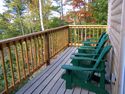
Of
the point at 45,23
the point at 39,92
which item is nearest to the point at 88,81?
the point at 39,92

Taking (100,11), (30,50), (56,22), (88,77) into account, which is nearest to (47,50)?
(30,50)

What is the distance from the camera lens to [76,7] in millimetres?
11289

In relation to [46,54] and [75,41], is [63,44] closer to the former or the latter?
[75,41]

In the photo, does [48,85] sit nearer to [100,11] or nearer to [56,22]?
[100,11]

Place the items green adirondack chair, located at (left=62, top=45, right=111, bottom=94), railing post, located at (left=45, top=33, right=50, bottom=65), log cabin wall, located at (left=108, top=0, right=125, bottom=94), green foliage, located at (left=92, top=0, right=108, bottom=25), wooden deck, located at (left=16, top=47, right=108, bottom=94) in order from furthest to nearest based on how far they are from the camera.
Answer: green foliage, located at (left=92, top=0, right=108, bottom=25), railing post, located at (left=45, top=33, right=50, bottom=65), wooden deck, located at (left=16, top=47, right=108, bottom=94), green adirondack chair, located at (left=62, top=45, right=111, bottom=94), log cabin wall, located at (left=108, top=0, right=125, bottom=94)

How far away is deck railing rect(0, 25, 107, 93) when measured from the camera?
272 cm

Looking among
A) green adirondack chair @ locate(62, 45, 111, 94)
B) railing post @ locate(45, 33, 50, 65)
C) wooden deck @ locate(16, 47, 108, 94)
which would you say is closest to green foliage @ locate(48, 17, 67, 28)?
railing post @ locate(45, 33, 50, 65)

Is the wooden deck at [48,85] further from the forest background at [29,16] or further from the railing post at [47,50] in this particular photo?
the forest background at [29,16]

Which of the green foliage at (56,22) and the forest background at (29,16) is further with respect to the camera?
the green foliage at (56,22)

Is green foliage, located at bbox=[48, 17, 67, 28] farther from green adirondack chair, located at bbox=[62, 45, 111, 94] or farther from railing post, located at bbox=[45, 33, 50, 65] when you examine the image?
green adirondack chair, located at bbox=[62, 45, 111, 94]

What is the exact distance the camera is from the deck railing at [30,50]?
2.72 meters

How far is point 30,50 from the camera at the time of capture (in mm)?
3506

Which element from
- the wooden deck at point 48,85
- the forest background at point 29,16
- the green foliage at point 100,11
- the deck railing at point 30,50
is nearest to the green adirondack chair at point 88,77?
the wooden deck at point 48,85

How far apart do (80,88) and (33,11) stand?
12.8 m
